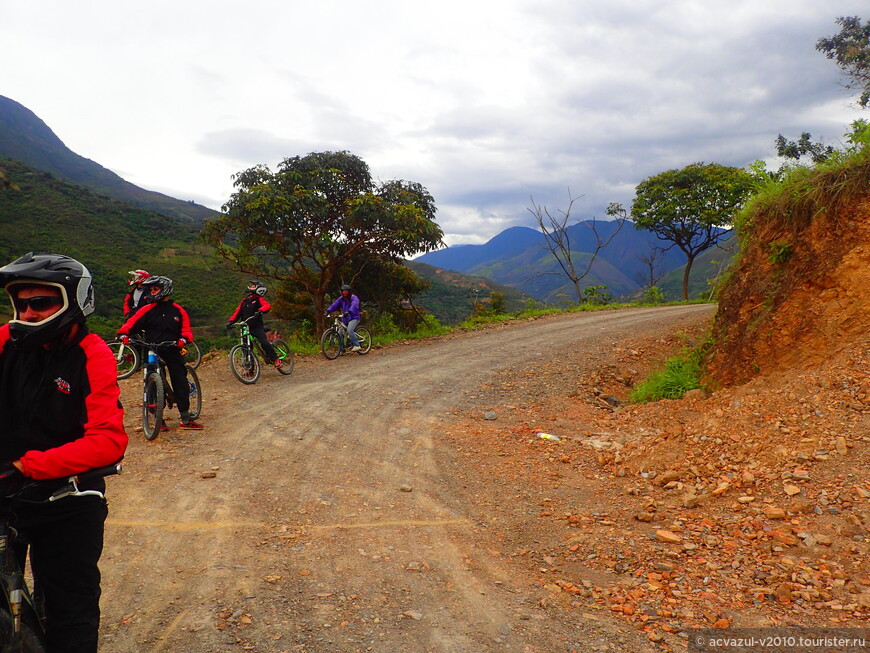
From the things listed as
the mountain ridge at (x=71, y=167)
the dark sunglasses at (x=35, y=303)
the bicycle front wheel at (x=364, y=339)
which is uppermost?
the mountain ridge at (x=71, y=167)

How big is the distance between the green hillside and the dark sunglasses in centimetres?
3280

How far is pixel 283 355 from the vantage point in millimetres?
10531

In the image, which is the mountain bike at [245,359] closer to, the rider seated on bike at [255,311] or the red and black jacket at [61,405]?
the rider seated on bike at [255,311]

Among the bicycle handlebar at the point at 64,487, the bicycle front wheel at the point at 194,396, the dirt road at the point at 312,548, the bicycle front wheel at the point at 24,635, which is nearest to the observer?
the bicycle front wheel at the point at 24,635

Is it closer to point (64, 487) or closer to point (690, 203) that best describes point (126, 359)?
point (64, 487)

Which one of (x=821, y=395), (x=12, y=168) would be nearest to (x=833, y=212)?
(x=821, y=395)

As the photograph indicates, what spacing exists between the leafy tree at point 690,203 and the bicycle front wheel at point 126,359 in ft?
80.3

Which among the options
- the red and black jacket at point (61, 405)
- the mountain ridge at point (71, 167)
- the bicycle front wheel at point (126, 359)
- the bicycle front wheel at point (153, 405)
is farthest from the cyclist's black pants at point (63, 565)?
the mountain ridge at point (71, 167)

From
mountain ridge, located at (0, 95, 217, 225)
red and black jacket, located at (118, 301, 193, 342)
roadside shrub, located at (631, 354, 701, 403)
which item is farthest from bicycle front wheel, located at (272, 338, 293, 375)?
mountain ridge, located at (0, 95, 217, 225)

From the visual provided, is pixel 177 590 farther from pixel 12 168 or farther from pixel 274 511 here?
pixel 12 168

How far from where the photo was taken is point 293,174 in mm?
14930

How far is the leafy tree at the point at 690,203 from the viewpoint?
2522 cm

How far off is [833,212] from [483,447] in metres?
5.35

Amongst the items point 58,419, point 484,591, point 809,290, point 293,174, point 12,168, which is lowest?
Result: point 484,591
